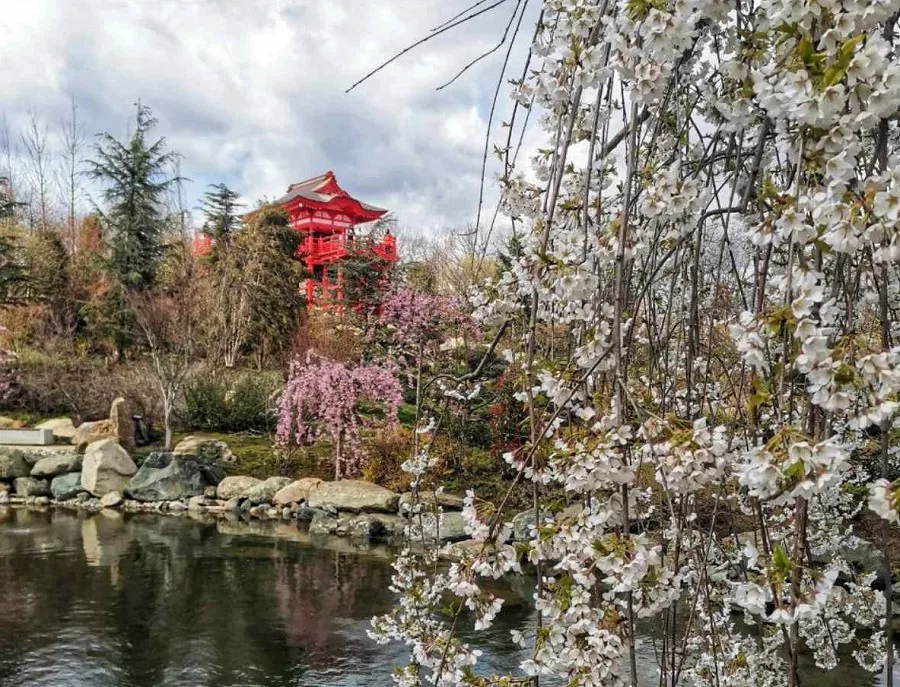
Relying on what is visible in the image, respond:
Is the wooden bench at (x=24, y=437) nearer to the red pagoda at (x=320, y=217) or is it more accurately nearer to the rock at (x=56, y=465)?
the rock at (x=56, y=465)

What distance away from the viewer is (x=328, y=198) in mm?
17453

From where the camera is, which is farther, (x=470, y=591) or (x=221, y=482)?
(x=221, y=482)

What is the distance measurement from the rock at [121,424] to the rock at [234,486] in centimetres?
225

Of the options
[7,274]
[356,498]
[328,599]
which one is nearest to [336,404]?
[356,498]

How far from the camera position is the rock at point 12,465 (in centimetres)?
881

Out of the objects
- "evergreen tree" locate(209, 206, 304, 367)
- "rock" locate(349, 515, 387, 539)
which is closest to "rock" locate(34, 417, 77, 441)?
"evergreen tree" locate(209, 206, 304, 367)

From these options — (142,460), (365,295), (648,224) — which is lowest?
(142,460)

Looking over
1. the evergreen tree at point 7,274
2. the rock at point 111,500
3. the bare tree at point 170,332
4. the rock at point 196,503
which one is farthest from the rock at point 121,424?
the evergreen tree at point 7,274

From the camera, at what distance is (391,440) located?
28.4ft

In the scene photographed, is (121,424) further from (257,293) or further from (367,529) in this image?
(367,529)

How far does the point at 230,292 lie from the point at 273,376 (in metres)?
2.45

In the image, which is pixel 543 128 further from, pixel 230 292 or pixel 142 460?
pixel 230 292

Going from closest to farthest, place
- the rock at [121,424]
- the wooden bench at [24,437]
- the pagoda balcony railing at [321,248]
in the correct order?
1. the wooden bench at [24,437]
2. the rock at [121,424]
3. the pagoda balcony railing at [321,248]

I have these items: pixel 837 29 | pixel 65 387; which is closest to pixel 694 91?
pixel 837 29
